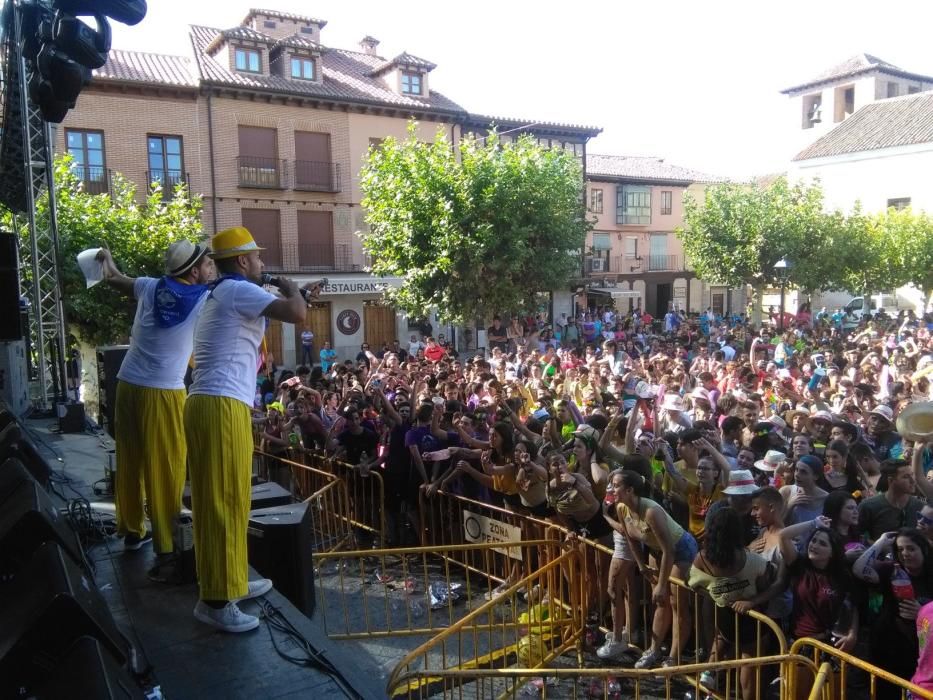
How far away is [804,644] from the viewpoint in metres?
4.24

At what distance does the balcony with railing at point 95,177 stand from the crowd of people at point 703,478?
48.7ft

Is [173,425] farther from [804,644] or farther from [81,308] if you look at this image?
[81,308]

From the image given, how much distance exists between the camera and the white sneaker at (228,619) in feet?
9.88

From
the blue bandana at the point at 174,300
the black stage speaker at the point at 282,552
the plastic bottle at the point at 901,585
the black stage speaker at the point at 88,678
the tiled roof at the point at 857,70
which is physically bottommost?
the plastic bottle at the point at 901,585

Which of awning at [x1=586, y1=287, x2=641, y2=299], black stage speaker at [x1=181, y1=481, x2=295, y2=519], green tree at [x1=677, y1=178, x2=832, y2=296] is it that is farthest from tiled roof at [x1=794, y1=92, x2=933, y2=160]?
black stage speaker at [x1=181, y1=481, x2=295, y2=519]

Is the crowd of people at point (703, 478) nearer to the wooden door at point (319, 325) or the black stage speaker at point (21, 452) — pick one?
the black stage speaker at point (21, 452)

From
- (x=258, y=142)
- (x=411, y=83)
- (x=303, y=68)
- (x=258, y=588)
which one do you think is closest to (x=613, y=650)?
(x=258, y=588)

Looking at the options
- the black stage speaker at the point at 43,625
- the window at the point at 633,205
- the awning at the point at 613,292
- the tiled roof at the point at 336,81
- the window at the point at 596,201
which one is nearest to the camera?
the black stage speaker at the point at 43,625

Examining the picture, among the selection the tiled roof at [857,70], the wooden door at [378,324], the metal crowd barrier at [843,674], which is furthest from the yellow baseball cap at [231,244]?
the tiled roof at [857,70]

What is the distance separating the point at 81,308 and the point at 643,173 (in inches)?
1322

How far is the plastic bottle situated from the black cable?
322 centimetres

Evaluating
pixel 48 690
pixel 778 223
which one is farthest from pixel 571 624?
pixel 778 223

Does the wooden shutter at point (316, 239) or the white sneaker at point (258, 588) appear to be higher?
the wooden shutter at point (316, 239)

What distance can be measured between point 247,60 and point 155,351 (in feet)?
81.3
